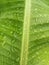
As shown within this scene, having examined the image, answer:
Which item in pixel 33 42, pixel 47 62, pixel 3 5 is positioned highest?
pixel 3 5

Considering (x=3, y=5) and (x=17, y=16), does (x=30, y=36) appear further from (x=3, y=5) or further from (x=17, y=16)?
(x=3, y=5)

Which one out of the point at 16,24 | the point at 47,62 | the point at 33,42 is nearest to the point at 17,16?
the point at 16,24

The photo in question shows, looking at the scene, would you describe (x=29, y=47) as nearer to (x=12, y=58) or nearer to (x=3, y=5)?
(x=12, y=58)

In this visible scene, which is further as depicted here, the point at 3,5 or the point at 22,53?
the point at 3,5

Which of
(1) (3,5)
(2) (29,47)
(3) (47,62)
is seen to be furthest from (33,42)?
(1) (3,5)

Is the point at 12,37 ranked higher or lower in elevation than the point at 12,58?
higher

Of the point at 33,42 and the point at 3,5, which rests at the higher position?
the point at 3,5
